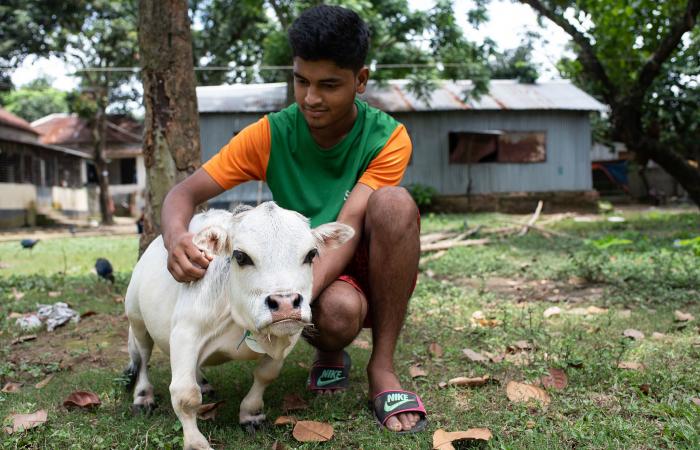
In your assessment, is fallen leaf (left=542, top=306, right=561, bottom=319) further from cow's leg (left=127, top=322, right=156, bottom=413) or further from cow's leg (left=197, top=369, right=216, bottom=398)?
cow's leg (left=127, top=322, right=156, bottom=413)

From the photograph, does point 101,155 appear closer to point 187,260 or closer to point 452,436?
point 187,260

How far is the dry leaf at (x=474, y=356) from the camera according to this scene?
343cm

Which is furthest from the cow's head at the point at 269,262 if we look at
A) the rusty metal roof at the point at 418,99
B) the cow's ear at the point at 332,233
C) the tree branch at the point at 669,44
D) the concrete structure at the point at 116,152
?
the concrete structure at the point at 116,152

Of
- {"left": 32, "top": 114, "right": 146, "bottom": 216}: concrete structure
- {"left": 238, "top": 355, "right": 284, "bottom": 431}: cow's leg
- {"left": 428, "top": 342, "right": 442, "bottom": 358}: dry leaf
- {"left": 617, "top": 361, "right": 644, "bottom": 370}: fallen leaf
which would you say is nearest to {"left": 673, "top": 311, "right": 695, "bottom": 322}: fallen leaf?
A: {"left": 617, "top": 361, "right": 644, "bottom": 370}: fallen leaf

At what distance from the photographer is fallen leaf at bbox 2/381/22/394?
3.19 m

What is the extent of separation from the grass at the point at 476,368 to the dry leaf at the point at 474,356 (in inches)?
1.5

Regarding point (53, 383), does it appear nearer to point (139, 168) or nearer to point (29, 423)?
point (29, 423)

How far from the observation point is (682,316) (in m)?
4.14

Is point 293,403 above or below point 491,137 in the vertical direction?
below

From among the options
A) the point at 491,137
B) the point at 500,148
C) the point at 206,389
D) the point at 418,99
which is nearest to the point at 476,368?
the point at 206,389

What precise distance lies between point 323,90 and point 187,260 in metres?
0.99

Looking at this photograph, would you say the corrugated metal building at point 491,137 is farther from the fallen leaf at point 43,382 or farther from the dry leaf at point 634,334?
the fallen leaf at point 43,382

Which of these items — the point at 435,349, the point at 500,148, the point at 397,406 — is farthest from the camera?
the point at 500,148

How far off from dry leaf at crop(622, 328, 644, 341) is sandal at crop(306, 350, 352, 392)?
187 cm
